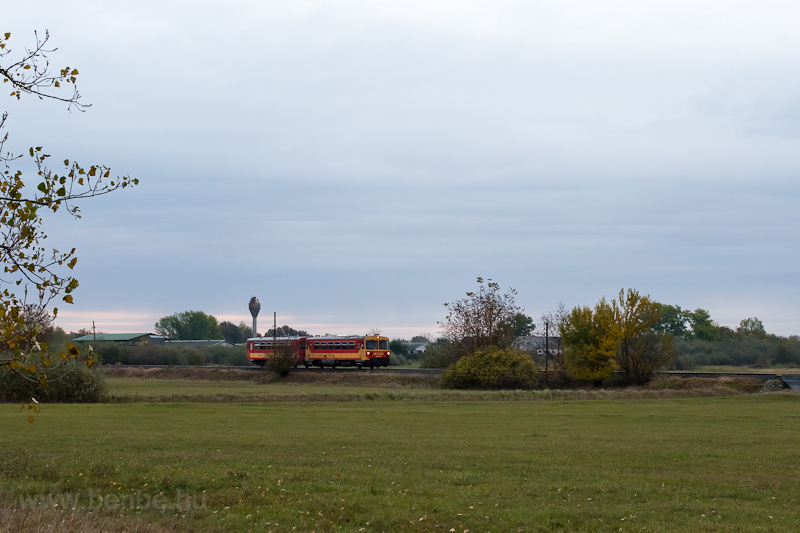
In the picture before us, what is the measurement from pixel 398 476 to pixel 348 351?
5988 centimetres

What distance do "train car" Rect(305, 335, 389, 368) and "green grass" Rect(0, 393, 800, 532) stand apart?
4481cm

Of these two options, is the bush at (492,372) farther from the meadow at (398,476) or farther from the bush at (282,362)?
the meadow at (398,476)

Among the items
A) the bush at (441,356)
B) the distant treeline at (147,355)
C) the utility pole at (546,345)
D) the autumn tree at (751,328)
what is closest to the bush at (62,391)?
the bush at (441,356)

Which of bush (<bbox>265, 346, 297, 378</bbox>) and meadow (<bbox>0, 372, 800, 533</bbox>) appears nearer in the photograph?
meadow (<bbox>0, 372, 800, 533</bbox>)

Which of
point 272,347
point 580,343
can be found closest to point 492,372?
point 580,343

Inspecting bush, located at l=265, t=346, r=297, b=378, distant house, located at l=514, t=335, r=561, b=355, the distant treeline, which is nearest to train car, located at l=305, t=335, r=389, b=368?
bush, located at l=265, t=346, r=297, b=378

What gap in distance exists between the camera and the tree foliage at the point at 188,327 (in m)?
193

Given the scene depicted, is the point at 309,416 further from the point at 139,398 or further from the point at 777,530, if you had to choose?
the point at 777,530

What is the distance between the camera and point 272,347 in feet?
243

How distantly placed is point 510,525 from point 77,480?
775cm

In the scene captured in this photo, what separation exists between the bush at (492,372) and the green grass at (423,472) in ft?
102

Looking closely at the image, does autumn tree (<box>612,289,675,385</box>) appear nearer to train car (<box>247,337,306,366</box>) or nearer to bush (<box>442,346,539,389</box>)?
bush (<box>442,346,539,389</box>)

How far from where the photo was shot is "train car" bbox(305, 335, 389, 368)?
238 ft

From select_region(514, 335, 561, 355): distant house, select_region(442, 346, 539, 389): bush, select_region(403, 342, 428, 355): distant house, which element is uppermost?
select_region(514, 335, 561, 355): distant house
